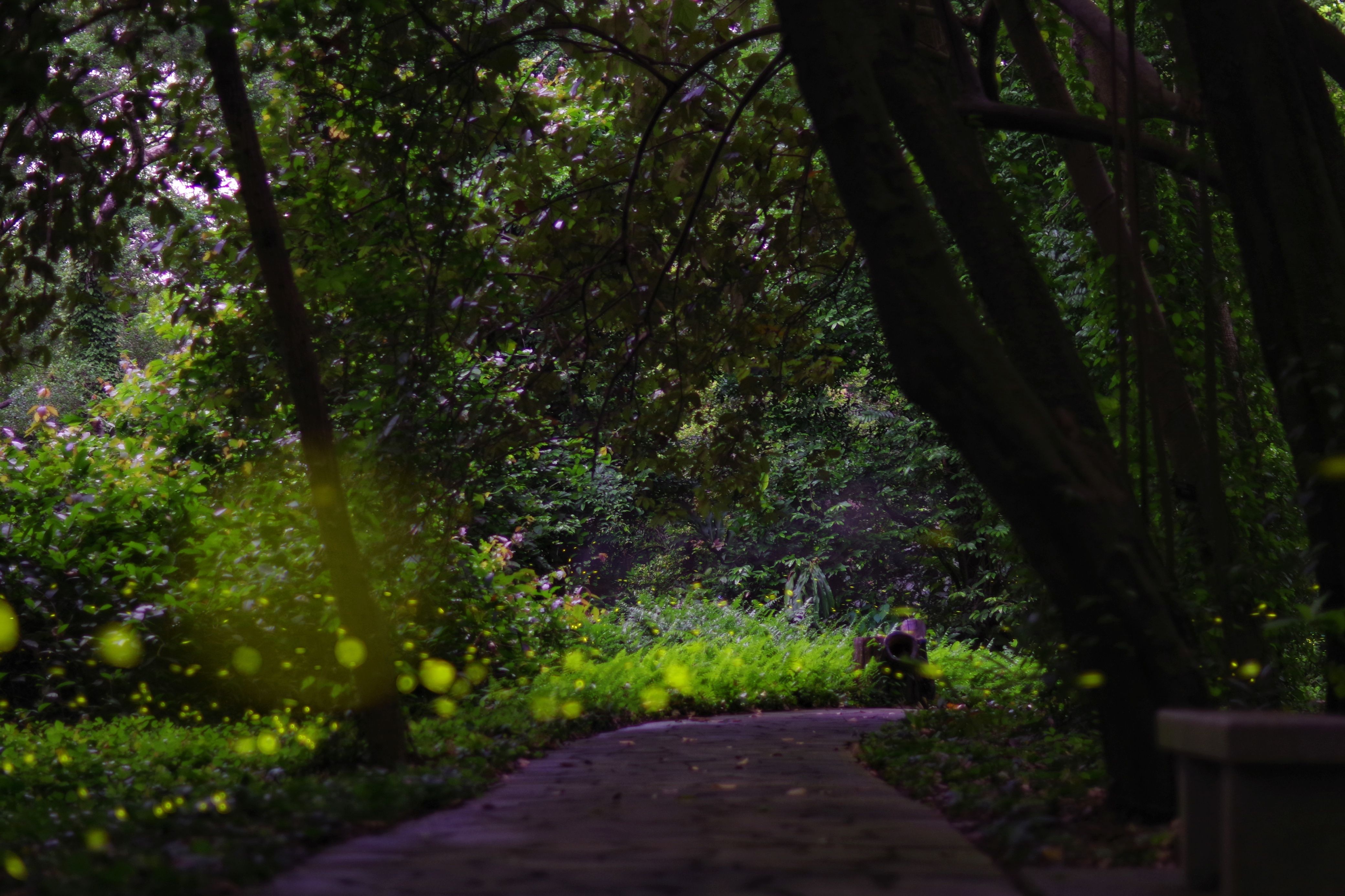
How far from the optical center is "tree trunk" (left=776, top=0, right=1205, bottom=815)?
4.09 m

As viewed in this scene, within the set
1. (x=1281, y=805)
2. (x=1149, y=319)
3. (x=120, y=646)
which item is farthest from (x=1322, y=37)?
(x=120, y=646)

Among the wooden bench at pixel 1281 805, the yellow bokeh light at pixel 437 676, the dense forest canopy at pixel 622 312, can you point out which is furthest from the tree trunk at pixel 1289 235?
the yellow bokeh light at pixel 437 676

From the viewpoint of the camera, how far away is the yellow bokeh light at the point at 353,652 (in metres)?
5.91

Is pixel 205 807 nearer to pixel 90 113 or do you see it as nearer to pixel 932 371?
pixel 932 371

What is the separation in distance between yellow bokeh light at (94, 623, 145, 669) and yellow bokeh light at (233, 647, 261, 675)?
744 millimetres

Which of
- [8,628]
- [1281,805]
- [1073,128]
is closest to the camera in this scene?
[1281,805]

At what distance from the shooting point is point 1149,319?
7.29 m

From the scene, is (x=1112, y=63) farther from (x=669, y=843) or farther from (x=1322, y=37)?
(x=669, y=843)

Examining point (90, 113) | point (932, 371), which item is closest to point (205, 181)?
point (90, 113)

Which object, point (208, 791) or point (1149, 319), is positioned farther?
point (1149, 319)

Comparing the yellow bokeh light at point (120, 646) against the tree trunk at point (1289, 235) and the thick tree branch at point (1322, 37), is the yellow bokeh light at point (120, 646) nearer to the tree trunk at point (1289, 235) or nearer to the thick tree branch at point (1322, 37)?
the tree trunk at point (1289, 235)

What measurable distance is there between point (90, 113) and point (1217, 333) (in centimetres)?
847

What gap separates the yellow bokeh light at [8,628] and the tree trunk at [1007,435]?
7.43 meters

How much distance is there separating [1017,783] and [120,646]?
21.9 ft
